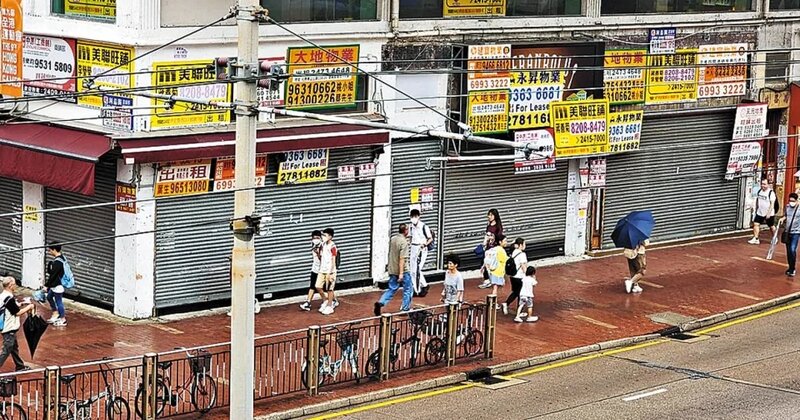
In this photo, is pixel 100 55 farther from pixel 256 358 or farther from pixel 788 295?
pixel 788 295

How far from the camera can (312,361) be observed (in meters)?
21.8

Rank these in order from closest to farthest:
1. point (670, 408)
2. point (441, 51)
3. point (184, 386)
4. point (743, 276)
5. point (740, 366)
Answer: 1. point (184, 386)
2. point (670, 408)
3. point (740, 366)
4. point (441, 51)
5. point (743, 276)

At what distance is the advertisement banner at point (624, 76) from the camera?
33000 millimetres

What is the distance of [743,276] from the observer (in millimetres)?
32219

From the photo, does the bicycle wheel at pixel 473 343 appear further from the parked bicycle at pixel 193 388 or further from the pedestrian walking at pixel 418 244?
the parked bicycle at pixel 193 388

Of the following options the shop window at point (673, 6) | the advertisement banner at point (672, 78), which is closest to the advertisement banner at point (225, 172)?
the shop window at point (673, 6)

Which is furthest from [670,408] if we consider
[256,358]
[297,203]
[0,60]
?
[0,60]

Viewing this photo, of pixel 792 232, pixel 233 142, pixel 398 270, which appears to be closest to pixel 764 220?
pixel 792 232

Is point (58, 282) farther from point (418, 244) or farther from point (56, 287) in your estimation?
point (418, 244)

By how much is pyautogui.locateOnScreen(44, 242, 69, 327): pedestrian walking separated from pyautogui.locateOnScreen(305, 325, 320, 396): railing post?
5.02 metres

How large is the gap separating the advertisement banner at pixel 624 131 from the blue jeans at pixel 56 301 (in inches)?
528

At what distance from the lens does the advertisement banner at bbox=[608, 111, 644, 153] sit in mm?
33125

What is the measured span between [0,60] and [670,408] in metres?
14.0

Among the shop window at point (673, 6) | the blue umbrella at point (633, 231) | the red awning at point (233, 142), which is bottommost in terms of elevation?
the blue umbrella at point (633, 231)
